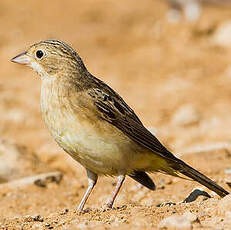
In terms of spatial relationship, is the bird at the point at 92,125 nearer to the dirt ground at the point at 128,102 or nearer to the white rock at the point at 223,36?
the dirt ground at the point at 128,102


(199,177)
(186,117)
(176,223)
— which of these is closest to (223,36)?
(186,117)

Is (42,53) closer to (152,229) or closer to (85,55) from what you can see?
(152,229)

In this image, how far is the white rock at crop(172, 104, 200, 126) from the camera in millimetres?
11211

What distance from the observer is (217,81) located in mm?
14383

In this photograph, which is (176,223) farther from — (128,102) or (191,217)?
(128,102)

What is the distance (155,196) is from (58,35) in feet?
35.2

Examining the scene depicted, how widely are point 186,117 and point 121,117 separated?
498 centimetres

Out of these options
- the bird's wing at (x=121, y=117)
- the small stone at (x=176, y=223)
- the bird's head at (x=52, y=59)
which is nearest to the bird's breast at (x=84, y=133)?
the bird's wing at (x=121, y=117)

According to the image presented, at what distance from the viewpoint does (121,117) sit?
656cm

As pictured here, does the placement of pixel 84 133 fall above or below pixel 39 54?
below

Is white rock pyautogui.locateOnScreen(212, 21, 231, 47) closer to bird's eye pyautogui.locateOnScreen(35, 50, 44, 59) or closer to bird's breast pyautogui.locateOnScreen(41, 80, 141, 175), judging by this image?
bird's eye pyautogui.locateOnScreen(35, 50, 44, 59)

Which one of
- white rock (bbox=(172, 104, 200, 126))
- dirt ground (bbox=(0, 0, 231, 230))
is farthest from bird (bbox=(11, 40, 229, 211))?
white rock (bbox=(172, 104, 200, 126))

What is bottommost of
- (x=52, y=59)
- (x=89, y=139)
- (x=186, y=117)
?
(x=89, y=139)

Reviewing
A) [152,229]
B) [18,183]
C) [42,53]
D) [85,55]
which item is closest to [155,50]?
[85,55]
